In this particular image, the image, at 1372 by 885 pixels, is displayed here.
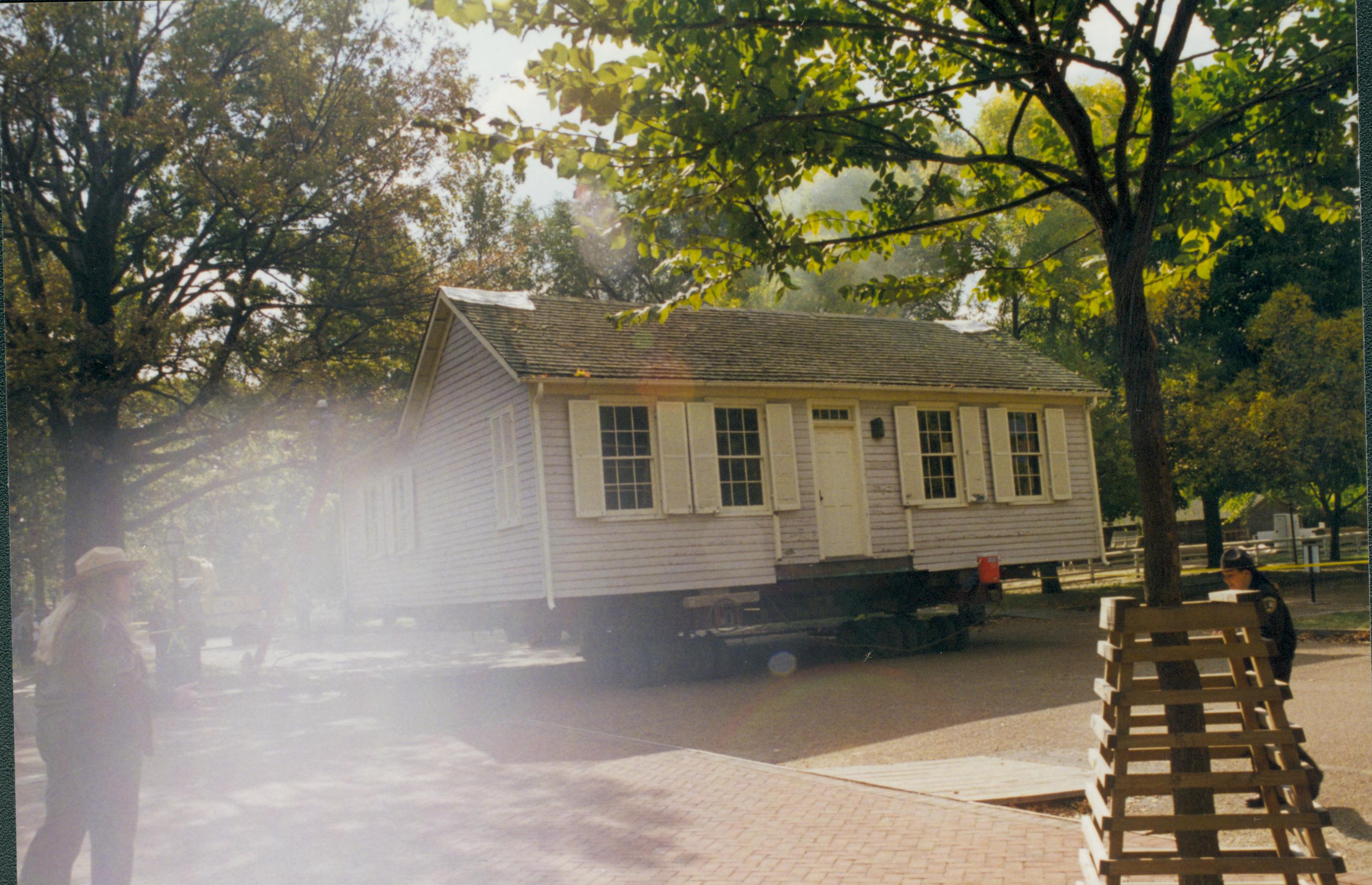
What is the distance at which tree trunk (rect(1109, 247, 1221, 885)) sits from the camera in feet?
15.0

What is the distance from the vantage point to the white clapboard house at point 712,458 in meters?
15.6

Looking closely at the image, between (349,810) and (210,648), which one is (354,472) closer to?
(210,648)

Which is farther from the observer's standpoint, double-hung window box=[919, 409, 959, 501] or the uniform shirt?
double-hung window box=[919, 409, 959, 501]

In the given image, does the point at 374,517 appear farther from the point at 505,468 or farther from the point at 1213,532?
the point at 1213,532

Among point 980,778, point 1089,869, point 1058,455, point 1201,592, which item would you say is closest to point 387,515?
point 1058,455

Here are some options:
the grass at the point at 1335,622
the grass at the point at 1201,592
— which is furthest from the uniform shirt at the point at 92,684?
the grass at the point at 1201,592

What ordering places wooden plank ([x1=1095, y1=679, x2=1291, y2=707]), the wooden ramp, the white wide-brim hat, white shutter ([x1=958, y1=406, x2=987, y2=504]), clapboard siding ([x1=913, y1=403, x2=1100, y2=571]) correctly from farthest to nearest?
white shutter ([x1=958, y1=406, x2=987, y2=504]) → clapboard siding ([x1=913, y1=403, x2=1100, y2=571]) → the wooden ramp → the white wide-brim hat → wooden plank ([x1=1095, y1=679, x2=1291, y2=707])

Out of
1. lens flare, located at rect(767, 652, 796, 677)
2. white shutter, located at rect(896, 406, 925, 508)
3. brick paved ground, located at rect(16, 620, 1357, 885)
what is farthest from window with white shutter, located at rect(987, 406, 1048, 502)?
brick paved ground, located at rect(16, 620, 1357, 885)

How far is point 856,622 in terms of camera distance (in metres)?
18.2

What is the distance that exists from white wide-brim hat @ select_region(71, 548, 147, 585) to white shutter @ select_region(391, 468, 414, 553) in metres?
15.4

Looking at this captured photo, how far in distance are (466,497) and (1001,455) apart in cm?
961

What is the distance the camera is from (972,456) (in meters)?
19.2

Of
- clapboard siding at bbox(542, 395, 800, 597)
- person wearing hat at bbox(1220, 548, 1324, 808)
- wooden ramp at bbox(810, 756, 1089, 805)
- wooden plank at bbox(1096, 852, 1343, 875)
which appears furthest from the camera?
clapboard siding at bbox(542, 395, 800, 597)

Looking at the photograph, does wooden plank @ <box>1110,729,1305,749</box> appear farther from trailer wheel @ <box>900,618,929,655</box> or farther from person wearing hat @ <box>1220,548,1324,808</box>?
trailer wheel @ <box>900,618,929,655</box>
